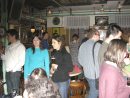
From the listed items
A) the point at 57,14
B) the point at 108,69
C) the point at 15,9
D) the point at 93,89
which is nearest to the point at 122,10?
the point at 57,14

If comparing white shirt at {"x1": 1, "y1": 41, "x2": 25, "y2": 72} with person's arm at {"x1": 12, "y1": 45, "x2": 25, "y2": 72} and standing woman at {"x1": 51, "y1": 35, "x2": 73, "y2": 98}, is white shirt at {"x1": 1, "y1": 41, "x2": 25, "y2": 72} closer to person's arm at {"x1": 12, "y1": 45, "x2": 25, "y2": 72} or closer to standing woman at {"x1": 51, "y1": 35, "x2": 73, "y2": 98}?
person's arm at {"x1": 12, "y1": 45, "x2": 25, "y2": 72}

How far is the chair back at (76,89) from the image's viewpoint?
6.27m

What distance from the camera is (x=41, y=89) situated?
246cm

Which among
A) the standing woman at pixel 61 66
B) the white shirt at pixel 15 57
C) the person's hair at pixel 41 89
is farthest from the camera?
the white shirt at pixel 15 57

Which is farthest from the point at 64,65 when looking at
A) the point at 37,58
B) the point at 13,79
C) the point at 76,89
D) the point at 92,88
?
the point at 76,89

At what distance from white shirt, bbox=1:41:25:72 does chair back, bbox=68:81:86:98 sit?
1.51 meters

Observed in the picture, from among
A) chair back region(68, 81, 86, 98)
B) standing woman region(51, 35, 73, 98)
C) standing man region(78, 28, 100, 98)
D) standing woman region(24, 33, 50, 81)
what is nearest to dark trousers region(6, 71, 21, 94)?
standing woman region(24, 33, 50, 81)

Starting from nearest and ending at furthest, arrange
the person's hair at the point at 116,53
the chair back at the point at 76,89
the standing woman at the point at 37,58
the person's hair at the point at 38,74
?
the person's hair at the point at 116,53
the person's hair at the point at 38,74
the standing woman at the point at 37,58
the chair back at the point at 76,89

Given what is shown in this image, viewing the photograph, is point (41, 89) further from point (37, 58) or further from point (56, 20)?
point (56, 20)

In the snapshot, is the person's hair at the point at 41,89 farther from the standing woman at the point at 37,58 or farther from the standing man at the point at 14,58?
the standing man at the point at 14,58

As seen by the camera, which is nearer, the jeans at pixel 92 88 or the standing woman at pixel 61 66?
the standing woman at pixel 61 66

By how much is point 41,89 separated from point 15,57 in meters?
2.77

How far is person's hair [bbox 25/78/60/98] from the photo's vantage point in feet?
8.05

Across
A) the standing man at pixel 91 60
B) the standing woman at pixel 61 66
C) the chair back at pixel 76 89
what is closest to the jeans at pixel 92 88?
the standing man at pixel 91 60
